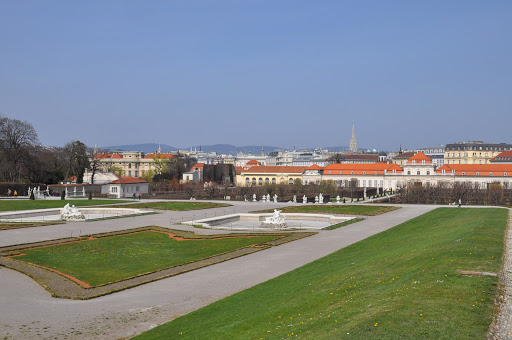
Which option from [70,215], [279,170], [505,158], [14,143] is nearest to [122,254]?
[70,215]

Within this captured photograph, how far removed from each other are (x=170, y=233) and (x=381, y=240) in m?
15.3

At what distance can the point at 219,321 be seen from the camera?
1514 cm

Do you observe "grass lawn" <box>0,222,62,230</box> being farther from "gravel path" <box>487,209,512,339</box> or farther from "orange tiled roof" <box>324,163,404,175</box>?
"orange tiled roof" <box>324,163,404,175</box>

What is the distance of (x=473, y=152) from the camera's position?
165 metres

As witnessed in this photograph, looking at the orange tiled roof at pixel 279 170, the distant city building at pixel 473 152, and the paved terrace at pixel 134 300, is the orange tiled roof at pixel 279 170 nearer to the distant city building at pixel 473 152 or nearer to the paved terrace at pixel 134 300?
the distant city building at pixel 473 152

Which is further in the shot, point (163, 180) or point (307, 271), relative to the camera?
point (163, 180)

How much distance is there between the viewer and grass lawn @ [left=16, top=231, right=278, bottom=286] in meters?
23.5

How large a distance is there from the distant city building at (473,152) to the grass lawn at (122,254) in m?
144

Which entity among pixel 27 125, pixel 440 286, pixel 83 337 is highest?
pixel 27 125

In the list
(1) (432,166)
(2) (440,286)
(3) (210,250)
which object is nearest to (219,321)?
(2) (440,286)

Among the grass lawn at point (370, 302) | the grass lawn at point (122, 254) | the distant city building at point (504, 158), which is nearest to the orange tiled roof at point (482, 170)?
the distant city building at point (504, 158)

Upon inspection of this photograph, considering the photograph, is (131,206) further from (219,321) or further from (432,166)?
(432,166)

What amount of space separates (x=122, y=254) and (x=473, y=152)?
513 ft

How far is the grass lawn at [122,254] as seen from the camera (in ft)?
77.3
